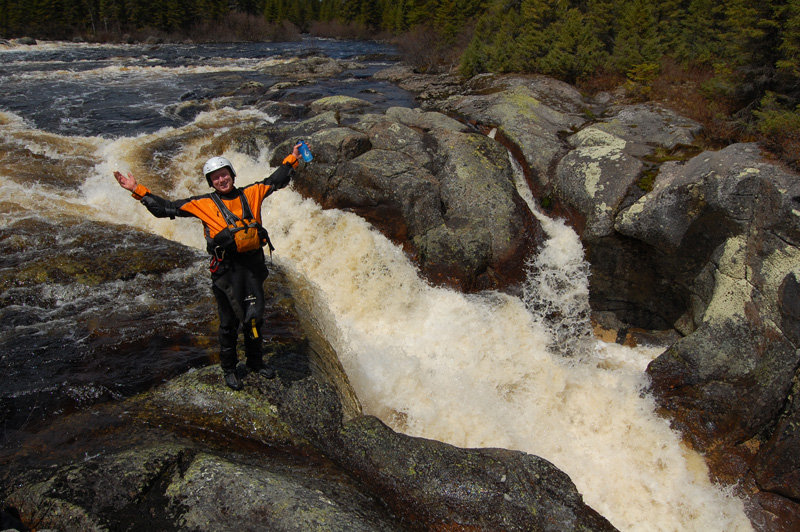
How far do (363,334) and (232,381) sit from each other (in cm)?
380

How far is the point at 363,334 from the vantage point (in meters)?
8.47

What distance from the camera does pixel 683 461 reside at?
6770 millimetres

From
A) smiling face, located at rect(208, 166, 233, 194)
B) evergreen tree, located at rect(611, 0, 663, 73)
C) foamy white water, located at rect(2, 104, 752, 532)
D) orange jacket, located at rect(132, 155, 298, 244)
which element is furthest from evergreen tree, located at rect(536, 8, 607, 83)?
smiling face, located at rect(208, 166, 233, 194)

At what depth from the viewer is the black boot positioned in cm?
485

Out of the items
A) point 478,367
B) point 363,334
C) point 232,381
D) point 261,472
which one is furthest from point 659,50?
point 261,472

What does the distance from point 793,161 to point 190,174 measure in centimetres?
1356

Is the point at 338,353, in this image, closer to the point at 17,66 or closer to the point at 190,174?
the point at 190,174

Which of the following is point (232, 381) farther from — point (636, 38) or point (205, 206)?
point (636, 38)

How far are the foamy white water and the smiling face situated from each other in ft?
13.2

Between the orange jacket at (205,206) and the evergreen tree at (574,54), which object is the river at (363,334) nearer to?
the orange jacket at (205,206)

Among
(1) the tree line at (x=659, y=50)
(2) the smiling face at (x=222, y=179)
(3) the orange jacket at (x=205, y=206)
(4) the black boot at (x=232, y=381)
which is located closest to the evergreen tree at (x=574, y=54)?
(1) the tree line at (x=659, y=50)

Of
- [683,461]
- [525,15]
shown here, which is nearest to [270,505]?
[683,461]

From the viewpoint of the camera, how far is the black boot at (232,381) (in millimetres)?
4850

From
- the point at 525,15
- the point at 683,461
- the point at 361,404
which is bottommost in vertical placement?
the point at 683,461
